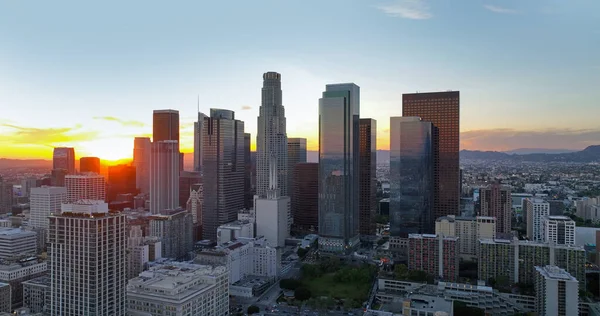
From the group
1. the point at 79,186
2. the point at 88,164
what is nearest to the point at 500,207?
the point at 79,186

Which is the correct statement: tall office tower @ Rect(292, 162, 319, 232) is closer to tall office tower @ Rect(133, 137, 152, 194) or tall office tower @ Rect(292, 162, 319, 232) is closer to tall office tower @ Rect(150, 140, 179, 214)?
tall office tower @ Rect(150, 140, 179, 214)

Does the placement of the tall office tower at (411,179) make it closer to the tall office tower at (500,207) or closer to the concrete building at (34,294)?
the tall office tower at (500,207)

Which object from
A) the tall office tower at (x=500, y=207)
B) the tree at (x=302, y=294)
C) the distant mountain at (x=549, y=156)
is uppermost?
the distant mountain at (x=549, y=156)

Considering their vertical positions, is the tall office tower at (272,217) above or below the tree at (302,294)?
above

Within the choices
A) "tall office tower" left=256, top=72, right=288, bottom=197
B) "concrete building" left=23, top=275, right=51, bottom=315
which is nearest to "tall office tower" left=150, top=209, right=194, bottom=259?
"concrete building" left=23, top=275, right=51, bottom=315

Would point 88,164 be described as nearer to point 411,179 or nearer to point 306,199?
point 306,199

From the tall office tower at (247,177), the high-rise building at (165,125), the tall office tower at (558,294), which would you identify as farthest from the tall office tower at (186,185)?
the tall office tower at (558,294)
